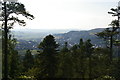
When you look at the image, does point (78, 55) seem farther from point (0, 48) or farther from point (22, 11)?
point (22, 11)

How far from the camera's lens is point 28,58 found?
67375mm

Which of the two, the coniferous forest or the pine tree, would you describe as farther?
the pine tree

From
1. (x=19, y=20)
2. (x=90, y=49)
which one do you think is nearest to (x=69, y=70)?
(x=90, y=49)

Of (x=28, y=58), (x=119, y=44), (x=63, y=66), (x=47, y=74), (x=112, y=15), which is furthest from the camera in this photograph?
(x=28, y=58)

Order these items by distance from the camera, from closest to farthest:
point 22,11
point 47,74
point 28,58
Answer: point 22,11 < point 47,74 < point 28,58

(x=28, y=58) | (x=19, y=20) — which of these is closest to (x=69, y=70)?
(x=28, y=58)

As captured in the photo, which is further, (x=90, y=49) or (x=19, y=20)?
(x=90, y=49)

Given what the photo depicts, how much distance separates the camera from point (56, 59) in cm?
4203

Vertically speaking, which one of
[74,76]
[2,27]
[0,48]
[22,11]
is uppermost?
[22,11]

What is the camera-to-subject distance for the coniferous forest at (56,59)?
25.0 meters

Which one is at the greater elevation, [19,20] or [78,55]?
[19,20]

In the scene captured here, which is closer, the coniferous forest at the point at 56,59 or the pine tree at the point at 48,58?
the coniferous forest at the point at 56,59

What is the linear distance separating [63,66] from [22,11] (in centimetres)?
3432

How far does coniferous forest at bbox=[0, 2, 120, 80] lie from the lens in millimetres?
24981
